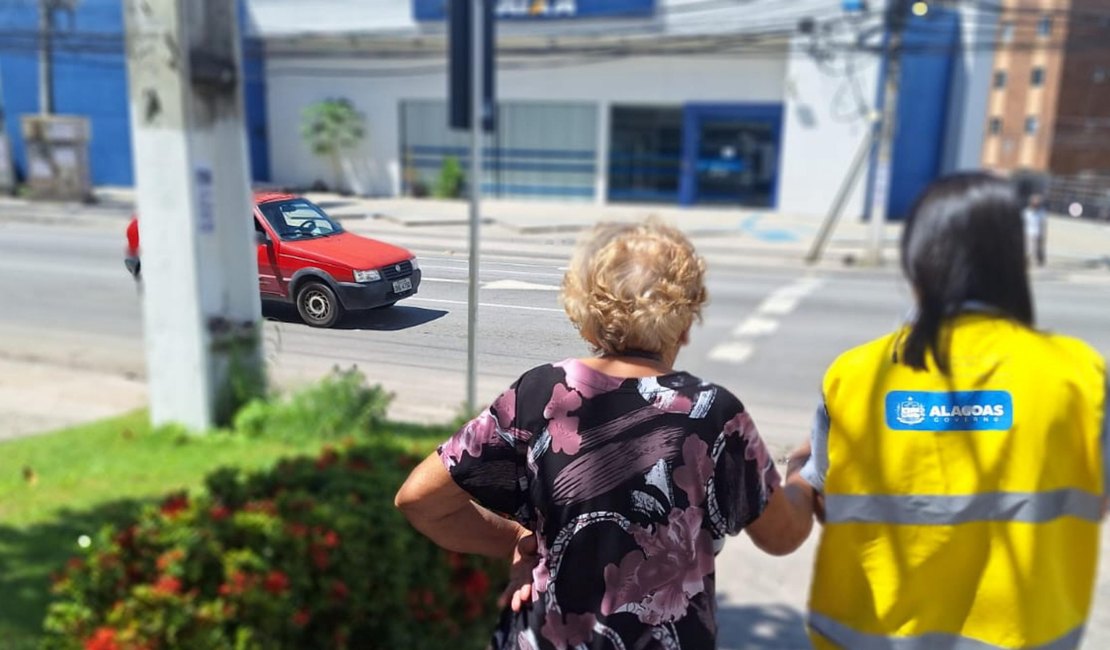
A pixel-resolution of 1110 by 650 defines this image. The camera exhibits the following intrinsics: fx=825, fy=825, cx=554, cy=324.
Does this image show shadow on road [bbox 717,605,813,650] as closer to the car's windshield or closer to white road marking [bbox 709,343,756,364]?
the car's windshield

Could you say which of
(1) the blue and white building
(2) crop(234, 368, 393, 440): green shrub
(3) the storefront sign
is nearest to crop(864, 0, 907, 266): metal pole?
(1) the blue and white building

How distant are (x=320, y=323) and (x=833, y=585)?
1063 millimetres

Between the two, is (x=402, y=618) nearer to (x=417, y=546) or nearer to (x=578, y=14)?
(x=417, y=546)

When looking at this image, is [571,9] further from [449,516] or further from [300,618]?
[449,516]

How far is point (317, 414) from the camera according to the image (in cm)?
524

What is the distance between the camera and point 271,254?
1.31m

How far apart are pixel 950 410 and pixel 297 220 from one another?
1.13 m

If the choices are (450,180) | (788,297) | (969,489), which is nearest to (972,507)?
(969,489)

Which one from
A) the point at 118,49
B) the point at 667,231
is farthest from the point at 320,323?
the point at 118,49

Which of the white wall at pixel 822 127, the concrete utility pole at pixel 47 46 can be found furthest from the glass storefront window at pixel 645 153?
the concrete utility pole at pixel 47 46

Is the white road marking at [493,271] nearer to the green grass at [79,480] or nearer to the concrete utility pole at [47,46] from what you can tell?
the green grass at [79,480]

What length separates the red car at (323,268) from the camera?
1.27 meters

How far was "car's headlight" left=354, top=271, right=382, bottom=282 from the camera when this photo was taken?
1262mm

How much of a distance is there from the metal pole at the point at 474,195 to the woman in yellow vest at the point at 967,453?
64cm
